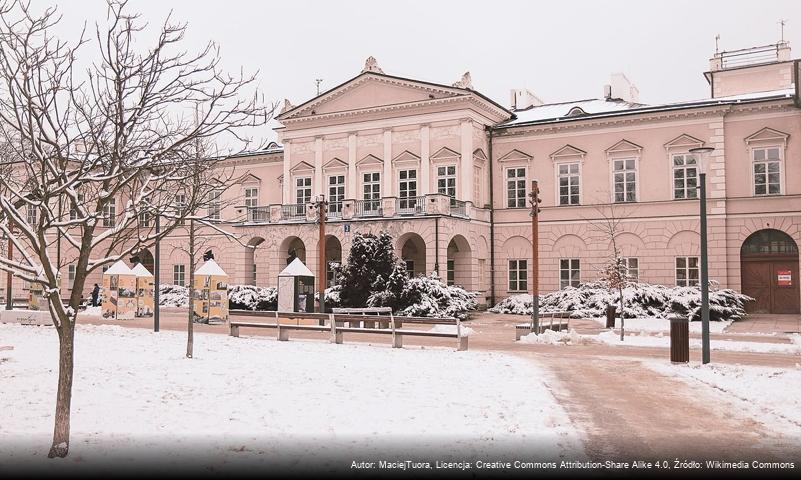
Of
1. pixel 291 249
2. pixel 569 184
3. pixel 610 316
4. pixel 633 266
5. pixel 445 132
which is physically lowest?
pixel 610 316

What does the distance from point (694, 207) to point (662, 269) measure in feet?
10.5

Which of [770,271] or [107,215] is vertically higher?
[107,215]

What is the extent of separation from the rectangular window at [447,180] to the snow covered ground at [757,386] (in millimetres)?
22237

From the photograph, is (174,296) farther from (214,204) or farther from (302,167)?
(214,204)

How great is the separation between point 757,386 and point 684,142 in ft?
78.9

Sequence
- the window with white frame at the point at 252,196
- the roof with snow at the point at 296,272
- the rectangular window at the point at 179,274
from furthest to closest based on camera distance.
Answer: the rectangular window at the point at 179,274 → the window with white frame at the point at 252,196 → the roof with snow at the point at 296,272

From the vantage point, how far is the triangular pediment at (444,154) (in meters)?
36.8

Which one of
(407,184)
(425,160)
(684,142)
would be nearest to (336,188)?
(407,184)

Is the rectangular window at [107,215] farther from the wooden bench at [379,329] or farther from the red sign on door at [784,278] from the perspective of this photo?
the red sign on door at [784,278]

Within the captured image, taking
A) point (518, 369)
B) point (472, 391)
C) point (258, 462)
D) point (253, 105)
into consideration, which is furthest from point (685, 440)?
point (253, 105)

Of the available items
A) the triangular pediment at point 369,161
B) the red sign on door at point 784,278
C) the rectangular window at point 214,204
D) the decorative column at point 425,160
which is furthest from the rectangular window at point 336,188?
the red sign on door at point 784,278

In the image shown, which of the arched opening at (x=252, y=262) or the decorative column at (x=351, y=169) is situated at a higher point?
the decorative column at (x=351, y=169)

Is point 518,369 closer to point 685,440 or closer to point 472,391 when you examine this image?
point 472,391

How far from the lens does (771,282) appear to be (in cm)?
3172
